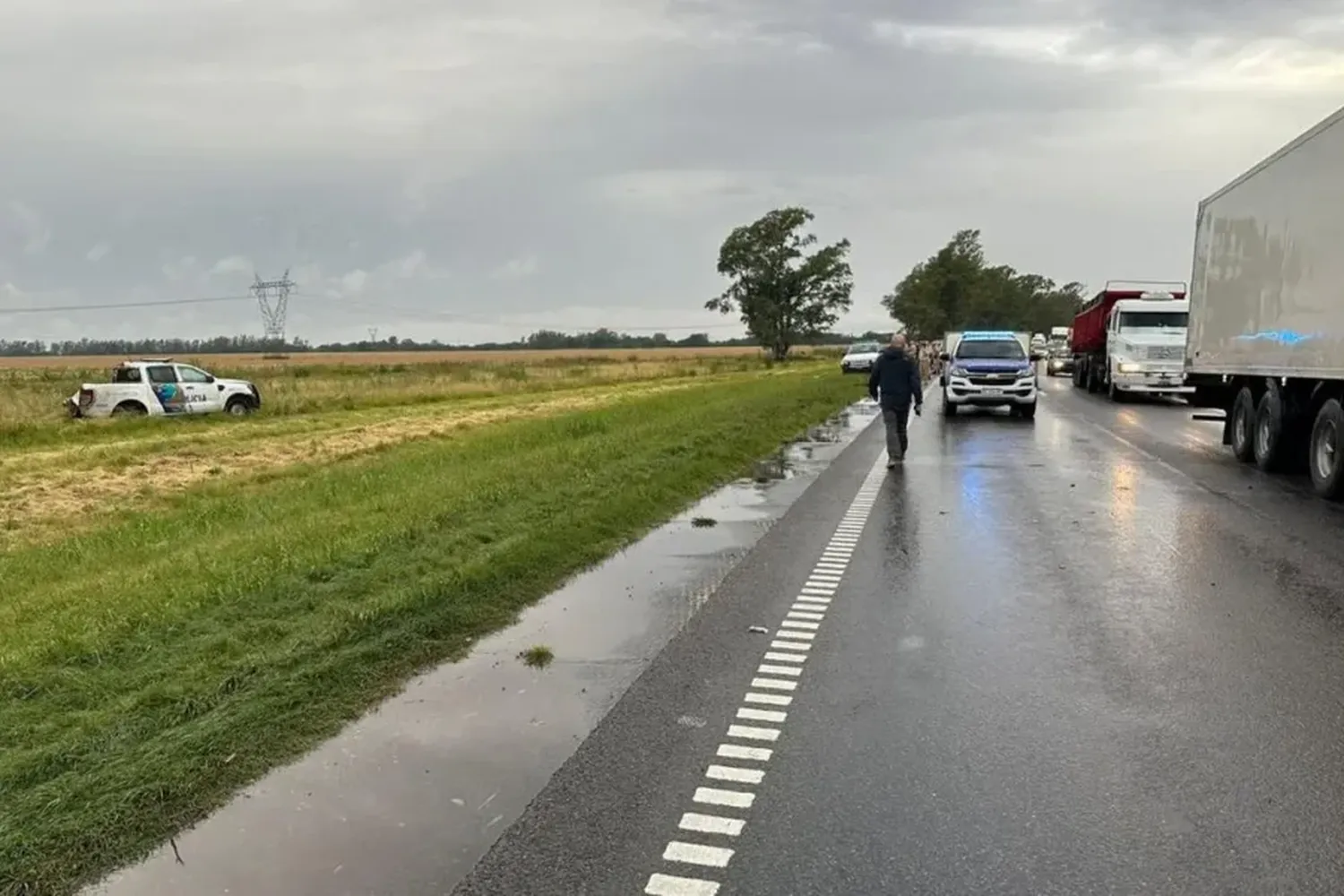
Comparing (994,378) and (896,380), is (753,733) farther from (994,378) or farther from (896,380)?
(994,378)

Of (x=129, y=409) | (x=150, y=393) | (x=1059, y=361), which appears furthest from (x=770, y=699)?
(x=1059, y=361)

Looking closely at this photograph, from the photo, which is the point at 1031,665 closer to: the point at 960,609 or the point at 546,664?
the point at 960,609

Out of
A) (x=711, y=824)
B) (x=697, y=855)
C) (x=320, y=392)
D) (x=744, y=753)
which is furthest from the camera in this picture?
(x=320, y=392)

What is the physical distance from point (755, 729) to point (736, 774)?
50 centimetres

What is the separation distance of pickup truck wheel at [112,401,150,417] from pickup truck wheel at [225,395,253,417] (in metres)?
2.50

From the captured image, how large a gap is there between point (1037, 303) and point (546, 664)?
128 m

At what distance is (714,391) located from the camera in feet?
109

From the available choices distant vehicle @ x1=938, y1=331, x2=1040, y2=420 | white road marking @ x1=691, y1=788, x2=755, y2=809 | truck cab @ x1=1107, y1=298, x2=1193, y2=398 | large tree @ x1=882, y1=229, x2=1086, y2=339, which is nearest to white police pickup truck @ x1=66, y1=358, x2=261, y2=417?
distant vehicle @ x1=938, y1=331, x2=1040, y2=420

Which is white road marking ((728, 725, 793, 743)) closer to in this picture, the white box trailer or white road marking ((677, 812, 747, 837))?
white road marking ((677, 812, 747, 837))

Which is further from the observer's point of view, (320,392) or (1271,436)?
(320,392)

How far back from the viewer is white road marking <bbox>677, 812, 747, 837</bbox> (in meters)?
3.68

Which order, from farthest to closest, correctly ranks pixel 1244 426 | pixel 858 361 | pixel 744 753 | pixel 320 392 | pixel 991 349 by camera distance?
1. pixel 858 361
2. pixel 320 392
3. pixel 991 349
4. pixel 1244 426
5. pixel 744 753

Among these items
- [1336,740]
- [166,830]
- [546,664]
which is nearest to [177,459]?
[546,664]

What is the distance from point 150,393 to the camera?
88.0 ft
